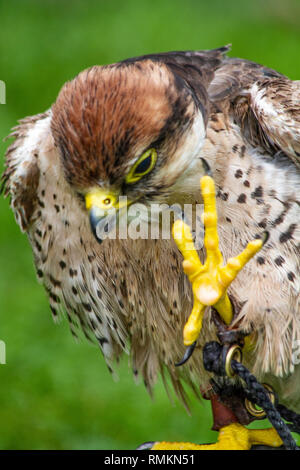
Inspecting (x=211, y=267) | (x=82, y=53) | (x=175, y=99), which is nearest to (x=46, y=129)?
(x=175, y=99)

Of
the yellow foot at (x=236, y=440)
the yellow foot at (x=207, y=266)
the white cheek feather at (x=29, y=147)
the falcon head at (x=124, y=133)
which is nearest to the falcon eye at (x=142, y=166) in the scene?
the falcon head at (x=124, y=133)

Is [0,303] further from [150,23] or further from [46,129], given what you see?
[150,23]

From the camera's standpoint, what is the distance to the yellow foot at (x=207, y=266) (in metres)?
3.06

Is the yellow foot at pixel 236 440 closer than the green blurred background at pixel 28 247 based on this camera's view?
Yes

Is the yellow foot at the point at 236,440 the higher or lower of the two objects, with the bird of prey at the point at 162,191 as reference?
lower

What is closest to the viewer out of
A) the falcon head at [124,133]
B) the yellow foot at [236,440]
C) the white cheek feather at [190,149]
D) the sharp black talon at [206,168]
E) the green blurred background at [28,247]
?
the falcon head at [124,133]

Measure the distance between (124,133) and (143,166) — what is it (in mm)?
171

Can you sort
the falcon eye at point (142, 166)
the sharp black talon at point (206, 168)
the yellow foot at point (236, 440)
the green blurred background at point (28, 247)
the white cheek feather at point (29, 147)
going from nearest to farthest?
the falcon eye at point (142, 166) → the sharp black talon at point (206, 168) → the yellow foot at point (236, 440) → the white cheek feather at point (29, 147) → the green blurred background at point (28, 247)

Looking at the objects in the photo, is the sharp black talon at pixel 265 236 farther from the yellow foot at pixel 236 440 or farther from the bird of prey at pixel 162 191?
the yellow foot at pixel 236 440

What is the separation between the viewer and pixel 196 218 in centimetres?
342

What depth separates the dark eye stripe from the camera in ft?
10.2

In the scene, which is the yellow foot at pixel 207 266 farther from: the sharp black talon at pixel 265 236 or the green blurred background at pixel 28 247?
the green blurred background at pixel 28 247

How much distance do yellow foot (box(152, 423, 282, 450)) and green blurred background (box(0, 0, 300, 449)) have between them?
0.78 meters

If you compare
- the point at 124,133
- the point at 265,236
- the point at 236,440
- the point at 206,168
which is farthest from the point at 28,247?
the point at 124,133
